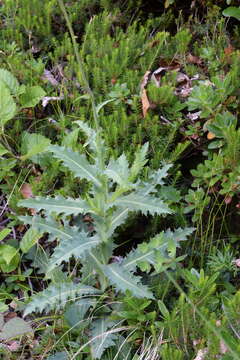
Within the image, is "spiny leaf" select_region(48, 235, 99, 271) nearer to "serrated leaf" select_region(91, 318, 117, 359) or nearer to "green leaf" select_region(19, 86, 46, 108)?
"serrated leaf" select_region(91, 318, 117, 359)

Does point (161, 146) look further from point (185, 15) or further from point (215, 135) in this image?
point (185, 15)

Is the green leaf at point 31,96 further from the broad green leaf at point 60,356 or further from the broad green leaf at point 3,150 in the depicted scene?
the broad green leaf at point 60,356

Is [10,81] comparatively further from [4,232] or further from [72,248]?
[72,248]

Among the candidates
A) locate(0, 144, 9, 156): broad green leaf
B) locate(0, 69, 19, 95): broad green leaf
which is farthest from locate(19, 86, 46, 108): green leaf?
locate(0, 144, 9, 156): broad green leaf

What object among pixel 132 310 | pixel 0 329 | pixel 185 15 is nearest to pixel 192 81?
pixel 185 15

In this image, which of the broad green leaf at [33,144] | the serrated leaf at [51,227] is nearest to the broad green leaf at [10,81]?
the broad green leaf at [33,144]

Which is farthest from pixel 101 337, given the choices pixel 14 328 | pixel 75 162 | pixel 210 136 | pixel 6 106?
pixel 6 106
